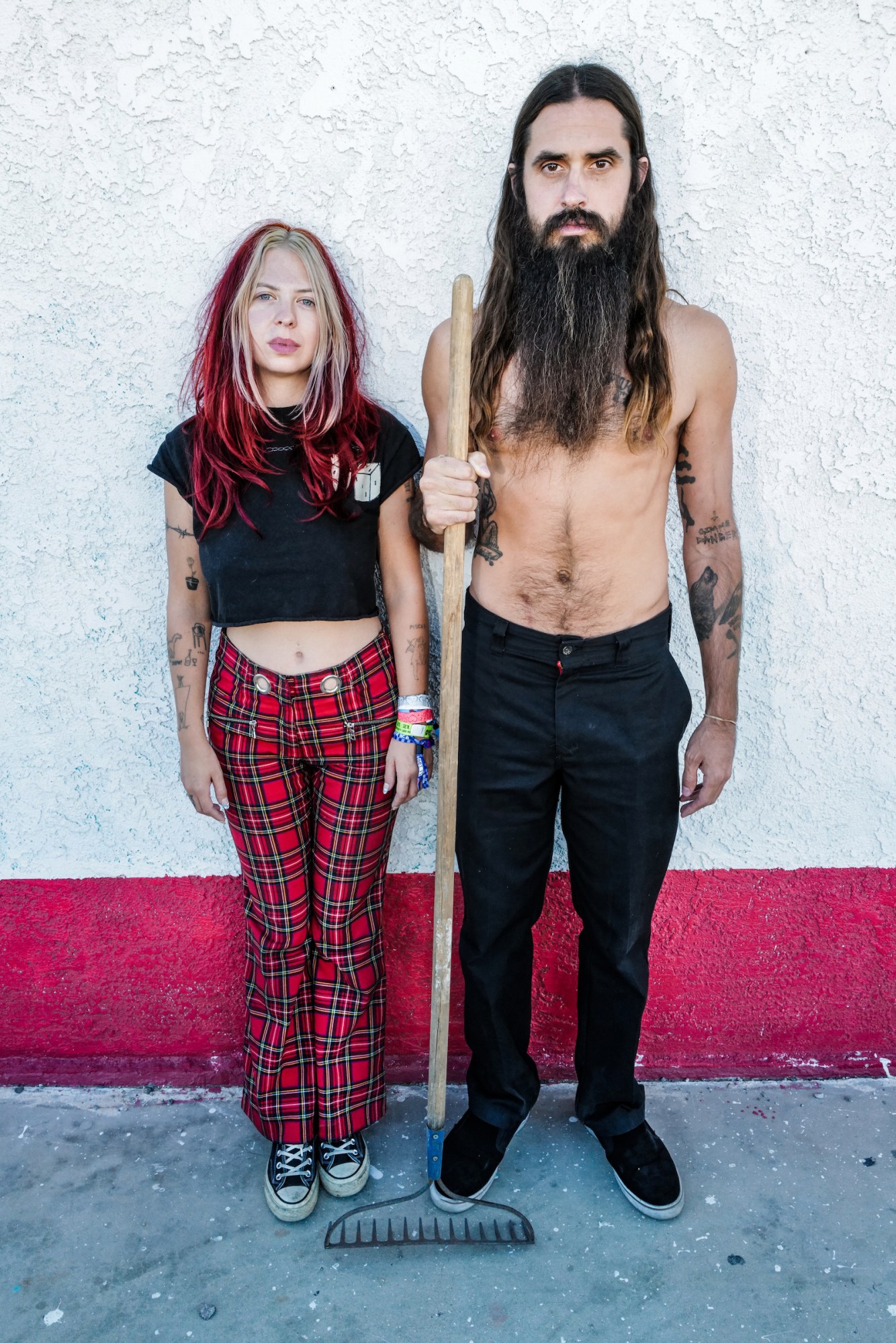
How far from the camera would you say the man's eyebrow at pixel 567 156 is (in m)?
2.11

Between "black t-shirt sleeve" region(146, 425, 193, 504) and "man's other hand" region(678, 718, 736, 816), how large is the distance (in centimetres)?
152

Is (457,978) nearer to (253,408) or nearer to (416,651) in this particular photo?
(416,651)

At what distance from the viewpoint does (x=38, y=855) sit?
2.86 meters

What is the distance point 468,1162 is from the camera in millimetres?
2426

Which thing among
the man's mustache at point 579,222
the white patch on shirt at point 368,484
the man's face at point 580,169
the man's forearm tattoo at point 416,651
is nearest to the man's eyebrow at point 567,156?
the man's face at point 580,169

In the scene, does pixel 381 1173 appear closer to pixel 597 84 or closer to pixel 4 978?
pixel 4 978

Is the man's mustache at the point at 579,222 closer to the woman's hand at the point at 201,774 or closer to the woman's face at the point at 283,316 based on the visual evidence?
the woman's face at the point at 283,316

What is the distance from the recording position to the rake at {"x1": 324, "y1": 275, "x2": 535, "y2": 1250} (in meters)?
2.00

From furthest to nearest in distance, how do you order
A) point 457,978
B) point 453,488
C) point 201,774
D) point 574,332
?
point 457,978, point 201,774, point 574,332, point 453,488

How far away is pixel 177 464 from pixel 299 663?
61cm

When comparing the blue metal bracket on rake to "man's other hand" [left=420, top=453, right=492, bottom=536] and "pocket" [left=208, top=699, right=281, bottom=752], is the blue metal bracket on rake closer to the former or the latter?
"pocket" [left=208, top=699, right=281, bottom=752]

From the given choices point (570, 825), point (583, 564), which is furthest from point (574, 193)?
point (570, 825)

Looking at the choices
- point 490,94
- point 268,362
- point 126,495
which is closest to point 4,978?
point 126,495

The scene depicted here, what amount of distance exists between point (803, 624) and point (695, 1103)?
155cm
